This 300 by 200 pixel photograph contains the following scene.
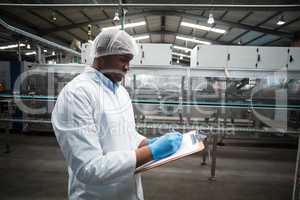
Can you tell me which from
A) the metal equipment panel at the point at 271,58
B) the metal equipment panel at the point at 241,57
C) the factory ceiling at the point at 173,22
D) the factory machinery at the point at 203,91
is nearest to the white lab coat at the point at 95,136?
the factory machinery at the point at 203,91

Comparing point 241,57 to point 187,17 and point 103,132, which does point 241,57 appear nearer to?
point 103,132

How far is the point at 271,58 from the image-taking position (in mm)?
3084

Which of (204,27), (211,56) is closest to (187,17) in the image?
(204,27)

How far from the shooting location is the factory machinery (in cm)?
307

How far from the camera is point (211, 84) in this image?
12.2ft

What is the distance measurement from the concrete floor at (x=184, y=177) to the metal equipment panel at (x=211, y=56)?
1493 millimetres

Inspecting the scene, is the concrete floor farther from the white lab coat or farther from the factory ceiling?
the factory ceiling

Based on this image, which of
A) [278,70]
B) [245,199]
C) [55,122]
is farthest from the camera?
[278,70]

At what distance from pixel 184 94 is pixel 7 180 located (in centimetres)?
274

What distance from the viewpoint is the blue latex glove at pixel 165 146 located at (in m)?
0.76

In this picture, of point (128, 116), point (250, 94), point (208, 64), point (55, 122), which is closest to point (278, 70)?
point (250, 94)

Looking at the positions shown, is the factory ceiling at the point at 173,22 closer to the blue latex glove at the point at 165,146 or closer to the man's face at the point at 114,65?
the man's face at the point at 114,65

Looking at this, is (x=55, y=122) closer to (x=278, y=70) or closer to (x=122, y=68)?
(x=122, y=68)

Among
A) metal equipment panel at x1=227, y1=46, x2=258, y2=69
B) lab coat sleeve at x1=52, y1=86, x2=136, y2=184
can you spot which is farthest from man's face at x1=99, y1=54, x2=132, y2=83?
metal equipment panel at x1=227, y1=46, x2=258, y2=69
